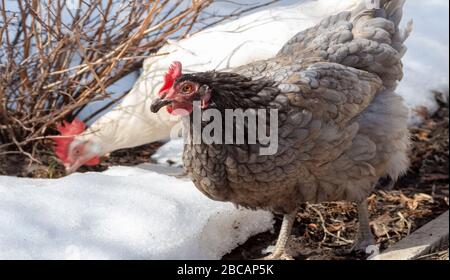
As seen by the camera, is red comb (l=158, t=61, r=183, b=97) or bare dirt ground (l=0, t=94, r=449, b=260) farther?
bare dirt ground (l=0, t=94, r=449, b=260)

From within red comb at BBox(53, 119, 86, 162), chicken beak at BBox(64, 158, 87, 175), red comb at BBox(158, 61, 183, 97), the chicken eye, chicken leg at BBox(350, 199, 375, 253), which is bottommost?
chicken leg at BBox(350, 199, 375, 253)

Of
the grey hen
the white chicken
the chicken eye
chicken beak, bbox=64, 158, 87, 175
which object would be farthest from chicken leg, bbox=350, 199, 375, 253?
chicken beak, bbox=64, 158, 87, 175

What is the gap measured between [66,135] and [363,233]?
169 cm

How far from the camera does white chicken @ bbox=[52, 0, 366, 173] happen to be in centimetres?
358

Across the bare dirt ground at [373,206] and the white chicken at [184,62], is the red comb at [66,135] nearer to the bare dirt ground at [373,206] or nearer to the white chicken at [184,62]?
the white chicken at [184,62]

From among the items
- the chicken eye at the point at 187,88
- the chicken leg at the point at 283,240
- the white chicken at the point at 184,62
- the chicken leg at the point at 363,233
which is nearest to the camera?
the chicken eye at the point at 187,88

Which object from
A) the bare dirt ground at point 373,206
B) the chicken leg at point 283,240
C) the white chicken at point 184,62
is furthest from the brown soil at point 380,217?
the white chicken at point 184,62

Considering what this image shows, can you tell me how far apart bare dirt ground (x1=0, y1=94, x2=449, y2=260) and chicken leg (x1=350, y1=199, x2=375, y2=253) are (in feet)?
0.18

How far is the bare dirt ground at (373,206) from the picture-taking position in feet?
10.7

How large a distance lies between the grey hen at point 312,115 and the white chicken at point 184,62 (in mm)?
418

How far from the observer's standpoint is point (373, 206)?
367 cm

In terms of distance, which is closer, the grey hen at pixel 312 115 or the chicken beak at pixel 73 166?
the grey hen at pixel 312 115

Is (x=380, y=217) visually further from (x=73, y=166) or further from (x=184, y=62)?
(x=73, y=166)

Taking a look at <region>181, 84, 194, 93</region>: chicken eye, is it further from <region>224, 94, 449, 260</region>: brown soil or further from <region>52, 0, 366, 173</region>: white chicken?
<region>52, 0, 366, 173</region>: white chicken
